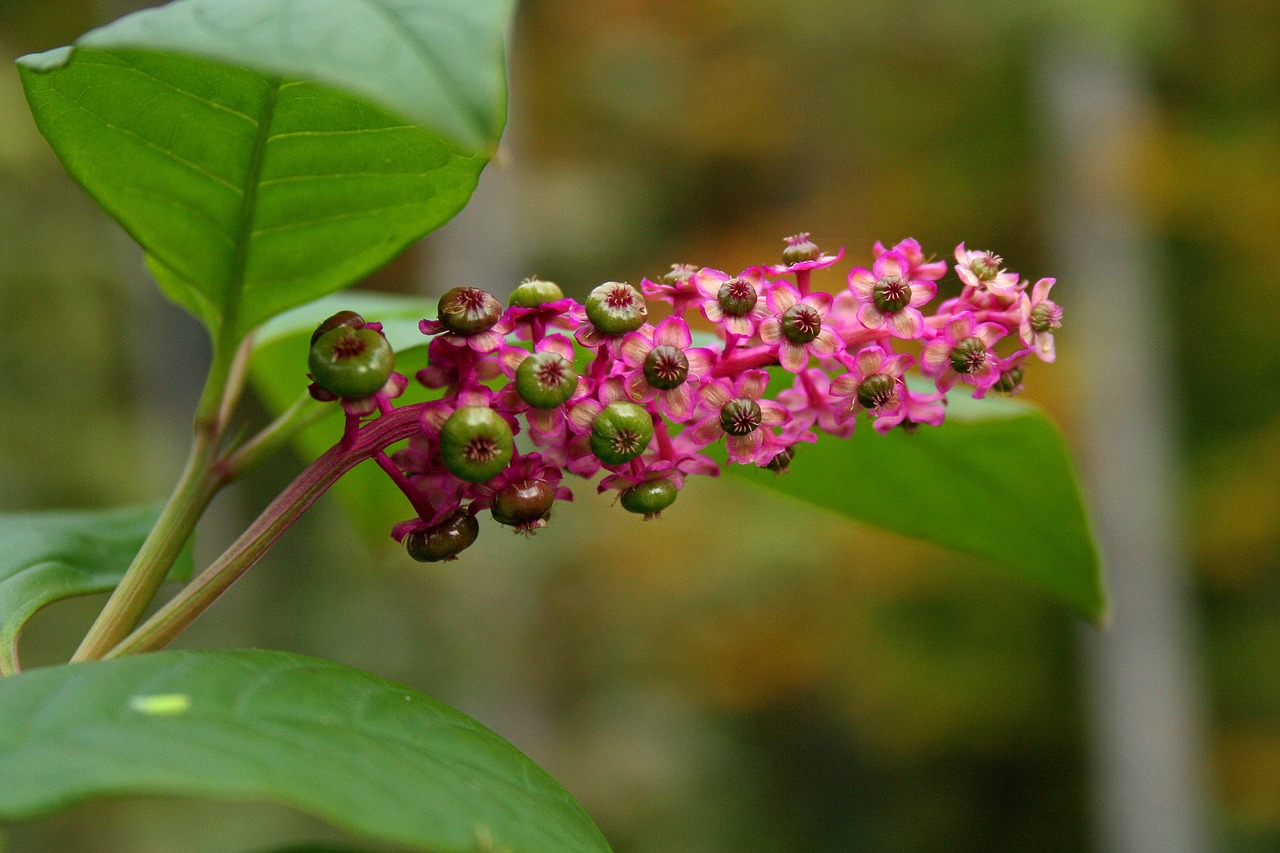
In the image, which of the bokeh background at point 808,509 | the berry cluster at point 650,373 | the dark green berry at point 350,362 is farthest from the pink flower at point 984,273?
the bokeh background at point 808,509

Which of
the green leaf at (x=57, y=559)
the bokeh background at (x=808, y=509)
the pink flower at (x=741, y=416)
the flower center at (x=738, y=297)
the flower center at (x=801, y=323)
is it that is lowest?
the bokeh background at (x=808, y=509)

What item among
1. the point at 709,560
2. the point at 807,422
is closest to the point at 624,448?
the point at 807,422

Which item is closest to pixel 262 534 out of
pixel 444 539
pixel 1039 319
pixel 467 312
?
pixel 444 539

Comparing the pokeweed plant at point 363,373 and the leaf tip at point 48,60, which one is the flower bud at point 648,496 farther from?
the leaf tip at point 48,60

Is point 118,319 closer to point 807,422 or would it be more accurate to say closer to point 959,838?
point 959,838

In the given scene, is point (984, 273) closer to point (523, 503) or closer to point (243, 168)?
point (523, 503)

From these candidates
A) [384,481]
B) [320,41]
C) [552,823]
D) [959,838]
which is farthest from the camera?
[959,838]
